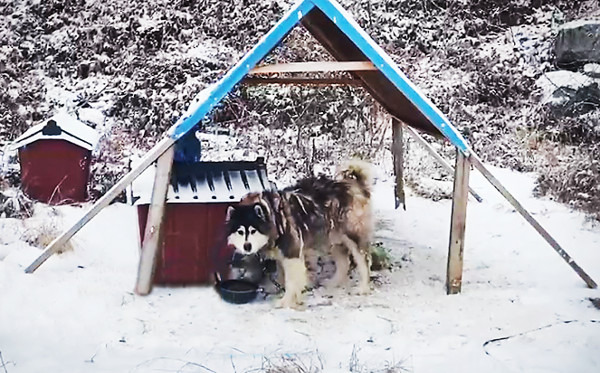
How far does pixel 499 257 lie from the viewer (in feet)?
16.5

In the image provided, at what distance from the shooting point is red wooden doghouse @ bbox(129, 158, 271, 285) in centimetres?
421

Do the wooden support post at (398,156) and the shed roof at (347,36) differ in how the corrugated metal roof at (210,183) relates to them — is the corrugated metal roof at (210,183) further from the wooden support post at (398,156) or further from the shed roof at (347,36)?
the wooden support post at (398,156)

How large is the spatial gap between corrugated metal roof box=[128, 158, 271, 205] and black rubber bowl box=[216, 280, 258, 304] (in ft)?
1.79

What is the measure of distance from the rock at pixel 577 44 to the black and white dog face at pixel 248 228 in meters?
6.82

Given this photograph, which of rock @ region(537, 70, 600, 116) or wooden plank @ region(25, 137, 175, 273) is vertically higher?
rock @ region(537, 70, 600, 116)

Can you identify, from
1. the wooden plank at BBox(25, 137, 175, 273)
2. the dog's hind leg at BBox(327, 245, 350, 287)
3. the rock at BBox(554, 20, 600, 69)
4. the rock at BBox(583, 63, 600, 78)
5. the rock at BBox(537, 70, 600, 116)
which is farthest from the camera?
the rock at BBox(554, 20, 600, 69)

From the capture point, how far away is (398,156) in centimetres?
642

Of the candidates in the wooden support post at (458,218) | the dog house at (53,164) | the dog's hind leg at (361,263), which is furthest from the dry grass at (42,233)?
the wooden support post at (458,218)

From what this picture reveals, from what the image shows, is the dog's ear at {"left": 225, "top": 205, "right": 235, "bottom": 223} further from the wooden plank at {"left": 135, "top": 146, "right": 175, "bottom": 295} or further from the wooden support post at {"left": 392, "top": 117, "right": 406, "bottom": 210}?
the wooden support post at {"left": 392, "top": 117, "right": 406, "bottom": 210}

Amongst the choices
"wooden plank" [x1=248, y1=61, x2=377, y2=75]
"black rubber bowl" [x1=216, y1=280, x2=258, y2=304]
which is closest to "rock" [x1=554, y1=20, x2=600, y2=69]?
"wooden plank" [x1=248, y1=61, x2=377, y2=75]

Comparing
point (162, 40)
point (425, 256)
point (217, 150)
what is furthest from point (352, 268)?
point (162, 40)

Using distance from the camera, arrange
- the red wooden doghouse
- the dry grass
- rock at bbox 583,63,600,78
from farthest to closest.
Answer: rock at bbox 583,63,600,78
the dry grass
the red wooden doghouse

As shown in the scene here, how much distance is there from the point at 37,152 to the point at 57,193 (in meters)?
0.43

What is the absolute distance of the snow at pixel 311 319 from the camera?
123 inches
